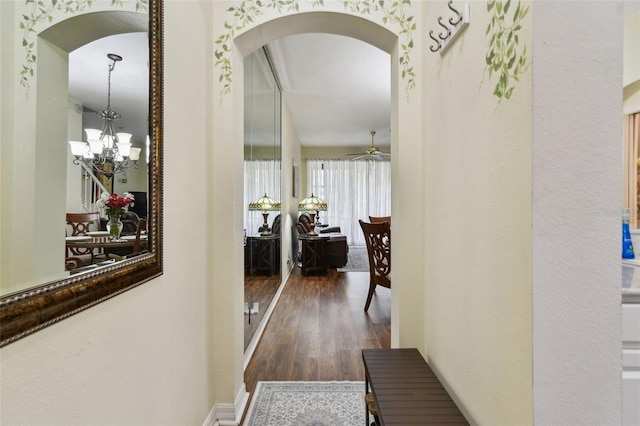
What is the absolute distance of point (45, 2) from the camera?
62 centimetres

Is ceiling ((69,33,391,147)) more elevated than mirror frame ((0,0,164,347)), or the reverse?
ceiling ((69,33,391,147))

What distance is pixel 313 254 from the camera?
207 inches

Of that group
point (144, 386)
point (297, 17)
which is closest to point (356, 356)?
point (144, 386)

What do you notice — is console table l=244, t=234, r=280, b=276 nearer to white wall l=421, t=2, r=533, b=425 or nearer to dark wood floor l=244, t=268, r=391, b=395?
dark wood floor l=244, t=268, r=391, b=395

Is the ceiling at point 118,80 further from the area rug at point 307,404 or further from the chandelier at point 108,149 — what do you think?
the area rug at point 307,404

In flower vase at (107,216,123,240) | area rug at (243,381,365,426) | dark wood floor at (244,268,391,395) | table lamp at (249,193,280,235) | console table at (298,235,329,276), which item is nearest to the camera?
flower vase at (107,216,123,240)

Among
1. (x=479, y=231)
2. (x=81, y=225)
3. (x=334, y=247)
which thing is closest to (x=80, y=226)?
(x=81, y=225)

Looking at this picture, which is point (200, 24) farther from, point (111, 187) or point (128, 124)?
point (111, 187)

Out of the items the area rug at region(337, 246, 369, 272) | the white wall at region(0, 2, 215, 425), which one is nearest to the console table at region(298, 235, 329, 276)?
the area rug at region(337, 246, 369, 272)

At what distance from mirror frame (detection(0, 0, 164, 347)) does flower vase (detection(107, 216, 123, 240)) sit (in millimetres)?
83

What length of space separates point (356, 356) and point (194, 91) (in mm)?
2199

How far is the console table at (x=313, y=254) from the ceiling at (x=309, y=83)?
91.1 inches

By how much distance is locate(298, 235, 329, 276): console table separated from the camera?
17.0 ft

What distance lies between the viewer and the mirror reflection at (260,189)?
8.38 ft
